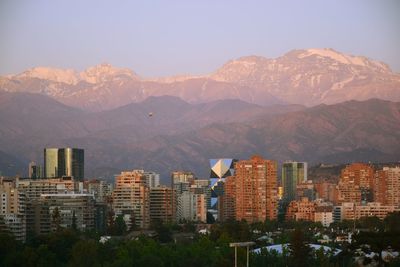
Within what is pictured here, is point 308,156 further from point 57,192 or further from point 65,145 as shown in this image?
point 57,192

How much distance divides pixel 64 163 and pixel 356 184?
2118cm

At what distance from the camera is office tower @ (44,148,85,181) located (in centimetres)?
9719

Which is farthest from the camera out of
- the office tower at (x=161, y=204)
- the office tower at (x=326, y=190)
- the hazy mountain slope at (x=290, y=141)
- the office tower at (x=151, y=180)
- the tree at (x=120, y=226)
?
the hazy mountain slope at (x=290, y=141)

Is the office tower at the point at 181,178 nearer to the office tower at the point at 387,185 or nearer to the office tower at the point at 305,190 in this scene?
the office tower at the point at 305,190

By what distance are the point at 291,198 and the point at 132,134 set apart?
43.0 metres

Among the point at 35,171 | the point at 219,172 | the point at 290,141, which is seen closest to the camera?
the point at 35,171

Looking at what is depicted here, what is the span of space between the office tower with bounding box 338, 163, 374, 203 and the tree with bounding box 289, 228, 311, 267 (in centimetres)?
5287

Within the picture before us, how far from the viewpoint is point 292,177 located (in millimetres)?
106875

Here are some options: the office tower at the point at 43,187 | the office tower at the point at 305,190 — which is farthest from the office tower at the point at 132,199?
the office tower at the point at 305,190

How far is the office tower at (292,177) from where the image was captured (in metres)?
104

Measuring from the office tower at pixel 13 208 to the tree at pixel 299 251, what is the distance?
19.2 m

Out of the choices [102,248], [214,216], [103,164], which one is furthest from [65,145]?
[102,248]

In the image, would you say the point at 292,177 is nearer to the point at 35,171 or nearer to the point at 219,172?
the point at 219,172

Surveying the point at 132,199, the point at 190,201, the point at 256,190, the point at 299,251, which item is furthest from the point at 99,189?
the point at 299,251
